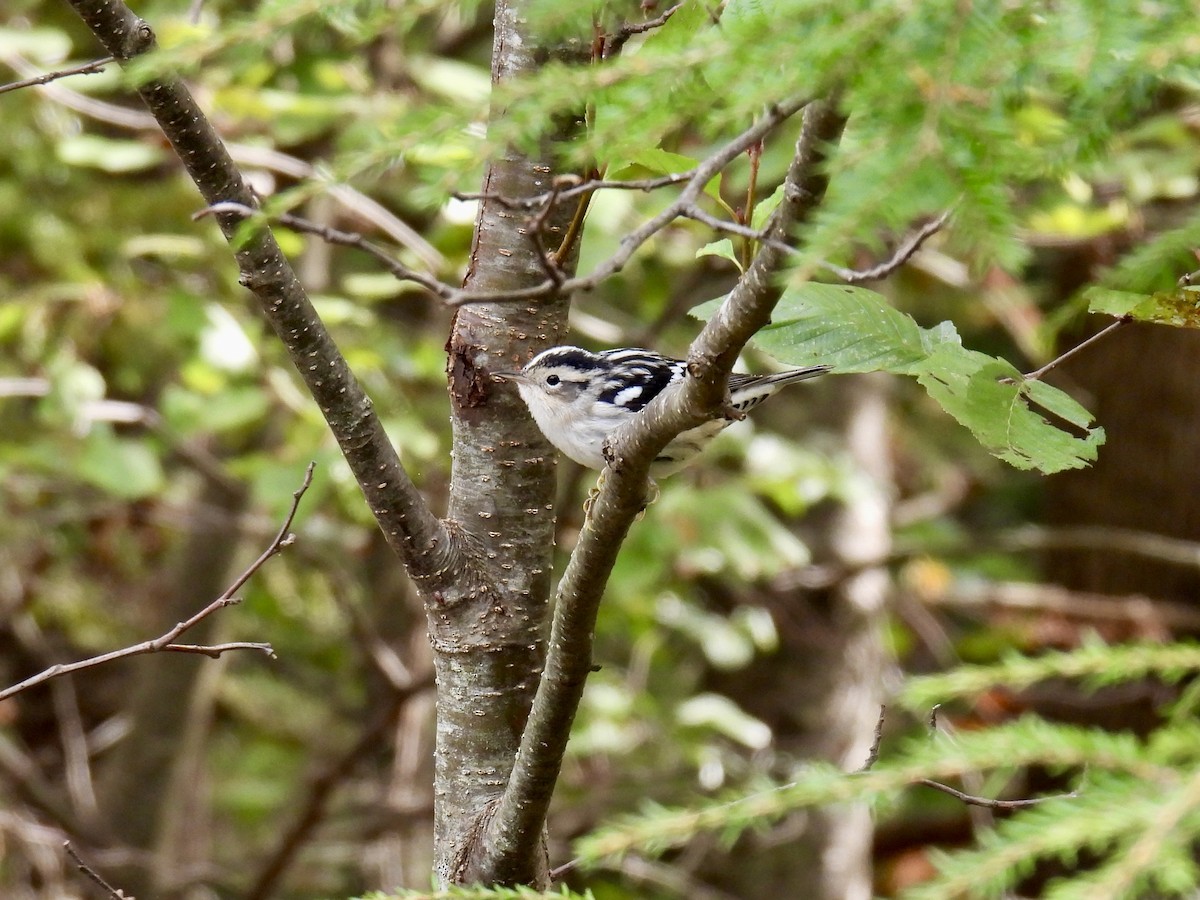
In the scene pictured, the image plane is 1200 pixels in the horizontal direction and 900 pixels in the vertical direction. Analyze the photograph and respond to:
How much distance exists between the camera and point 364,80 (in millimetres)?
4438

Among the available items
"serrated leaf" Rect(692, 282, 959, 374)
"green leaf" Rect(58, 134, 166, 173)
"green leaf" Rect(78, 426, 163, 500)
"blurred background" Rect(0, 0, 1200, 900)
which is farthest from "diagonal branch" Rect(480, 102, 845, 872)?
"green leaf" Rect(58, 134, 166, 173)

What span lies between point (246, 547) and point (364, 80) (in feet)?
6.74

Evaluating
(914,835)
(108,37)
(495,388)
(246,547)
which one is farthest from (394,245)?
(914,835)

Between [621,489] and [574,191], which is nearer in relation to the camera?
[574,191]

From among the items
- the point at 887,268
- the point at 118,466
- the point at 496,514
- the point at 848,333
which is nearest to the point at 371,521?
the point at 118,466

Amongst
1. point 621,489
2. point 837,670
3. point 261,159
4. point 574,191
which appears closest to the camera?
point 574,191

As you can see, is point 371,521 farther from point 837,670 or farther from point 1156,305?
point 1156,305

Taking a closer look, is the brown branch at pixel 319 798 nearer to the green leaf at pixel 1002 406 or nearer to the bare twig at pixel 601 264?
the green leaf at pixel 1002 406

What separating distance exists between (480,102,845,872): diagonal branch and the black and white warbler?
543mm

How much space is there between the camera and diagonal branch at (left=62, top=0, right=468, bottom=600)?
1.64m

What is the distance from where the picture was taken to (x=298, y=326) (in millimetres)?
1841

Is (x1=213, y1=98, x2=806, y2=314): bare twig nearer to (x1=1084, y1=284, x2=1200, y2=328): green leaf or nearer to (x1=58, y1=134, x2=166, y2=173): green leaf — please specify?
(x1=1084, y1=284, x2=1200, y2=328): green leaf

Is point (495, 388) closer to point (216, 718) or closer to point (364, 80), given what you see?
point (364, 80)

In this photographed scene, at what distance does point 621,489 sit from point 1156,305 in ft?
2.31
